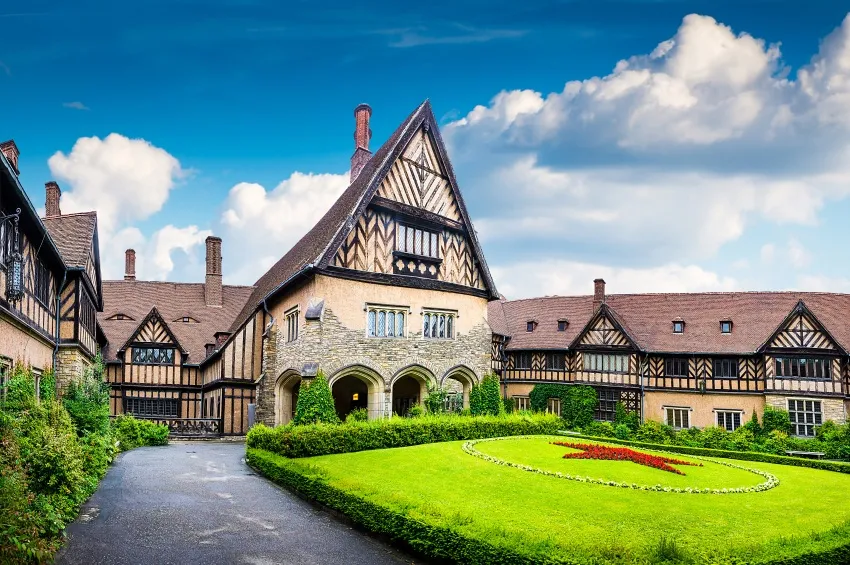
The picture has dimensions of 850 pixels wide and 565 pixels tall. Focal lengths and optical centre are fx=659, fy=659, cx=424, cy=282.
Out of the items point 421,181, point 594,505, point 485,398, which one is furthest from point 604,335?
point 594,505

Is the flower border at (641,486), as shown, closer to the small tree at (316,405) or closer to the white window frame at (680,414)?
the small tree at (316,405)

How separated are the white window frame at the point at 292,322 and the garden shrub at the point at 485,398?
26.0 ft

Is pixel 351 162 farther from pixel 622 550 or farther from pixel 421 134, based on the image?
pixel 622 550

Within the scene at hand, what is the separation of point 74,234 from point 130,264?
25.2m

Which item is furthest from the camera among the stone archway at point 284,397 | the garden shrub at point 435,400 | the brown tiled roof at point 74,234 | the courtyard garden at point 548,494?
the stone archway at point 284,397

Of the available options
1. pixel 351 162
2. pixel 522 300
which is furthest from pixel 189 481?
pixel 522 300

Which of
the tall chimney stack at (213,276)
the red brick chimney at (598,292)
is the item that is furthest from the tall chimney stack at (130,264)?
the red brick chimney at (598,292)

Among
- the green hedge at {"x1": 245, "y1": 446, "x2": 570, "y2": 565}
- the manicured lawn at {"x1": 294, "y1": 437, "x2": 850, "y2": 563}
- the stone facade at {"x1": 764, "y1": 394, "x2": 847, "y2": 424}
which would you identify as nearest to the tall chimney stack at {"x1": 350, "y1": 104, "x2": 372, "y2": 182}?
the manicured lawn at {"x1": 294, "y1": 437, "x2": 850, "y2": 563}

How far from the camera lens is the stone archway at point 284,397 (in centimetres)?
2605

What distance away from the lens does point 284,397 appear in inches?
1054

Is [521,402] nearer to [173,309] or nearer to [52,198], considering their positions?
[173,309]

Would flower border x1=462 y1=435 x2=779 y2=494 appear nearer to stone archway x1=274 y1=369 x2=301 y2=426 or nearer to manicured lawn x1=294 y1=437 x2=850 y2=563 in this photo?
manicured lawn x1=294 y1=437 x2=850 y2=563

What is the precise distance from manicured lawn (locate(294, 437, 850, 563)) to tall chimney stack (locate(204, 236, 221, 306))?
85.9 ft

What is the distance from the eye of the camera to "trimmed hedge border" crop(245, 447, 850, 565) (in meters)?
8.98
